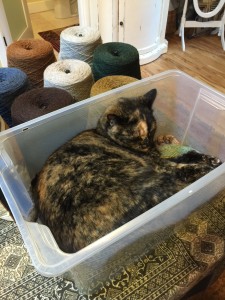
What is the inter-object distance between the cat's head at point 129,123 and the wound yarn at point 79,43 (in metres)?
0.67

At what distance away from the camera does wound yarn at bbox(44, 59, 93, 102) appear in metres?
1.08

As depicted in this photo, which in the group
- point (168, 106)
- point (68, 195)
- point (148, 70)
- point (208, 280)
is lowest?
point (148, 70)

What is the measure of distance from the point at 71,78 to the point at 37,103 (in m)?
0.23

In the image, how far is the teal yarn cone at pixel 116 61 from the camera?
1.16 metres

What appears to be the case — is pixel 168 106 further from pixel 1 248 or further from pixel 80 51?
pixel 1 248

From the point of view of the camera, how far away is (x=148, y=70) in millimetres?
2160

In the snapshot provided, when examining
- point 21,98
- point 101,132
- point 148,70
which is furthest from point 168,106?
point 148,70

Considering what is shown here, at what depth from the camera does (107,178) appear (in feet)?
1.99

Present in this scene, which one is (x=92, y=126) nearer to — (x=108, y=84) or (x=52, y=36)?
(x=108, y=84)

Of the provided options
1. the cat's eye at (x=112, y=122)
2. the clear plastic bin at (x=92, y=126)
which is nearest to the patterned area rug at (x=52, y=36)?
the clear plastic bin at (x=92, y=126)

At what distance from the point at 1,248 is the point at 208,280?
702 millimetres

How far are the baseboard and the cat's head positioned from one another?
3233 millimetres

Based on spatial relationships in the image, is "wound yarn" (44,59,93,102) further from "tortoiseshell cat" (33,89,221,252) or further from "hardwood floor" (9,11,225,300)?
"hardwood floor" (9,11,225,300)

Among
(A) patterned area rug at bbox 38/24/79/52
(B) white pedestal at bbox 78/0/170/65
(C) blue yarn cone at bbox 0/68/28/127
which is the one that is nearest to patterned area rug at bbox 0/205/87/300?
(C) blue yarn cone at bbox 0/68/28/127
